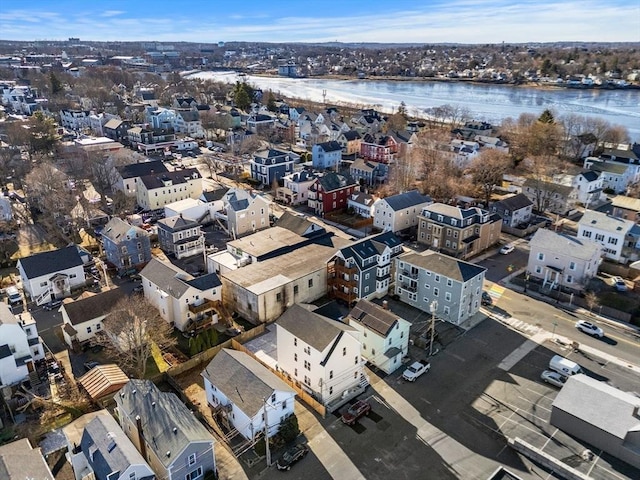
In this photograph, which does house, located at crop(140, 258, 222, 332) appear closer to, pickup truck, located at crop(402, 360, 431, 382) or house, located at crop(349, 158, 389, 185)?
pickup truck, located at crop(402, 360, 431, 382)

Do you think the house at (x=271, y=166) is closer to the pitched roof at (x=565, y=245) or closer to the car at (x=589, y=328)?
the pitched roof at (x=565, y=245)

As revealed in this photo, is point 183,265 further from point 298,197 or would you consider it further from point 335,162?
point 335,162

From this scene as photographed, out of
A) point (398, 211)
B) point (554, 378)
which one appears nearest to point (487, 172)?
point (398, 211)

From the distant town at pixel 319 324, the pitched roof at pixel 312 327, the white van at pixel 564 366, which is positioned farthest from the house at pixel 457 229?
the pitched roof at pixel 312 327

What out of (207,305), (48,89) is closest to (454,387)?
(207,305)

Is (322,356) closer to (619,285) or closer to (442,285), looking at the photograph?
(442,285)

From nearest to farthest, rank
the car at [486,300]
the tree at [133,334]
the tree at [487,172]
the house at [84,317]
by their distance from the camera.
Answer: the tree at [133,334], the house at [84,317], the car at [486,300], the tree at [487,172]
